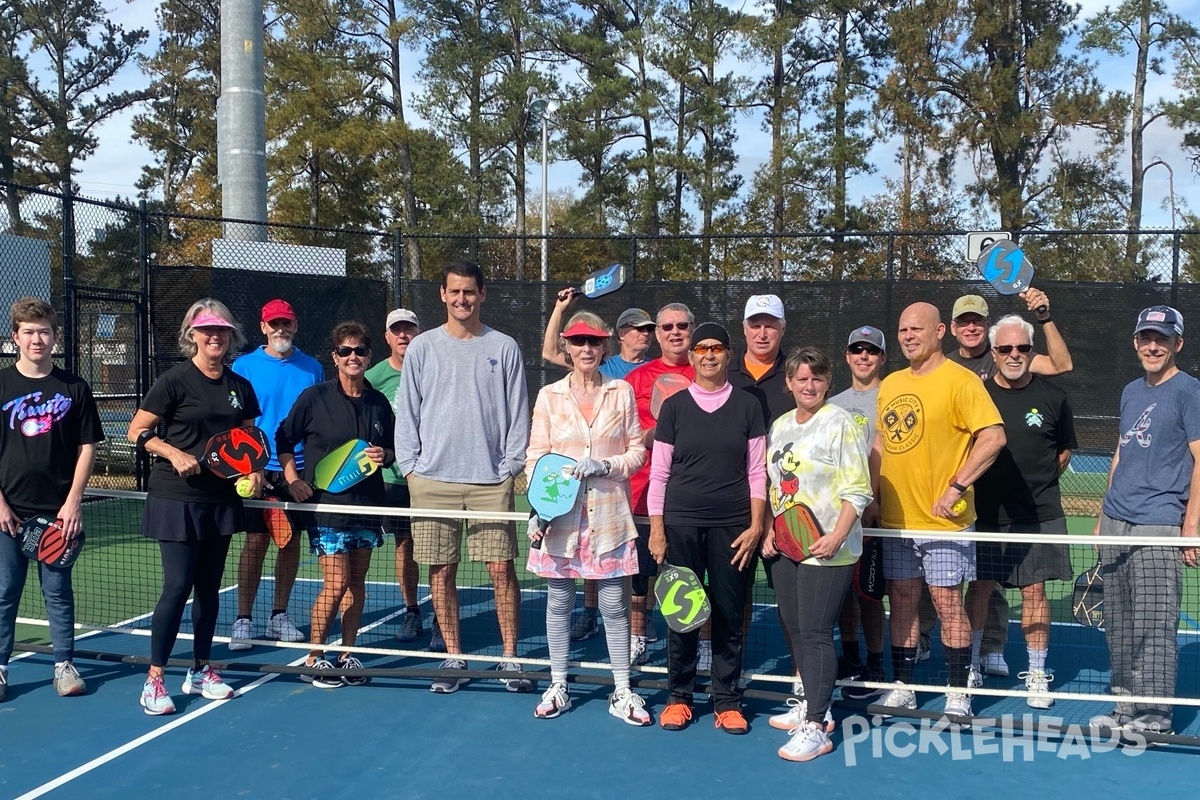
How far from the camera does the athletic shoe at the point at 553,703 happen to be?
4.46m

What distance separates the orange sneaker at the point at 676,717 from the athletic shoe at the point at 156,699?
2.34m

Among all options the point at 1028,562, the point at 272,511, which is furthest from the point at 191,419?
the point at 1028,562

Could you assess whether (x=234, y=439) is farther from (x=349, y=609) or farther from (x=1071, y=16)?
(x=1071, y=16)

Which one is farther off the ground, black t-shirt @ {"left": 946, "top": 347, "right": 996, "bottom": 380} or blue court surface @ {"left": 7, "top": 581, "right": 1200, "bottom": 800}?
black t-shirt @ {"left": 946, "top": 347, "right": 996, "bottom": 380}

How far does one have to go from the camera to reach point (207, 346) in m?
4.46

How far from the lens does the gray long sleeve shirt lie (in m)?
4.66

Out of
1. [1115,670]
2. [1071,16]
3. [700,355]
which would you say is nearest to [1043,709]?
[1115,670]

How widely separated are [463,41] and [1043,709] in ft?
81.1

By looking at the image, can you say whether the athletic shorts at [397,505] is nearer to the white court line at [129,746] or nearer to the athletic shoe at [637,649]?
the white court line at [129,746]

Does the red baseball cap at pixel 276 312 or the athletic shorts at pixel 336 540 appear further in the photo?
the red baseball cap at pixel 276 312

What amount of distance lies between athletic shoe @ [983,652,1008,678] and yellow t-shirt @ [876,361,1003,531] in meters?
1.15

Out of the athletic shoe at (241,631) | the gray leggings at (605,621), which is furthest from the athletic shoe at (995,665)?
the athletic shoe at (241,631)

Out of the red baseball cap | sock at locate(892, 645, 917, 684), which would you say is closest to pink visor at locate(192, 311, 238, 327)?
the red baseball cap

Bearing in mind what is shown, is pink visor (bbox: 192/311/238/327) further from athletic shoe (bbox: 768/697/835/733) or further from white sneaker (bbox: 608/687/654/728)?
athletic shoe (bbox: 768/697/835/733)
